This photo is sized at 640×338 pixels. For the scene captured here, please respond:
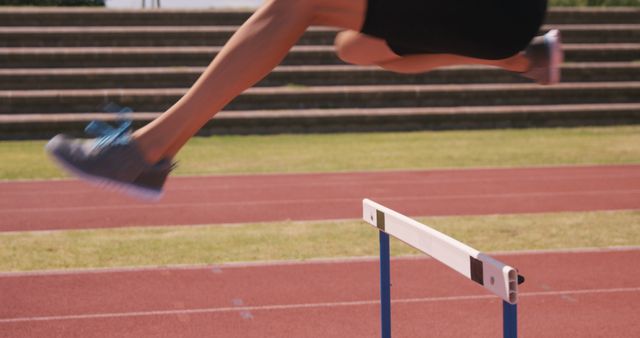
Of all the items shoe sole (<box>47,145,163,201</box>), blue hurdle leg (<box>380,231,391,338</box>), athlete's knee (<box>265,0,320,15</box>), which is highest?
athlete's knee (<box>265,0,320,15</box>)

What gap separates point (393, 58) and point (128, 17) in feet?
56.1

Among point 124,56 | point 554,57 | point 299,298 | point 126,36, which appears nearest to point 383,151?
point 124,56

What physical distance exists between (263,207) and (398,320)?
3790 mm

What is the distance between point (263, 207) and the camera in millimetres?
8023

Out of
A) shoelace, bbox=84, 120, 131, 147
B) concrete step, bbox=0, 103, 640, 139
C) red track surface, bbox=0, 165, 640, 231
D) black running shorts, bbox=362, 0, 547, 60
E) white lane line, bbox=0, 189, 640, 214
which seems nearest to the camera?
black running shorts, bbox=362, 0, 547, 60

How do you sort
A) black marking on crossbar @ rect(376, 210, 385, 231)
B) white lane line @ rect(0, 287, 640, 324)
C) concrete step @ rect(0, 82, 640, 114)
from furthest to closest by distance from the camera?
concrete step @ rect(0, 82, 640, 114) < white lane line @ rect(0, 287, 640, 324) < black marking on crossbar @ rect(376, 210, 385, 231)

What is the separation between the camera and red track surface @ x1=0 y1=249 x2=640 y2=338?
423 centimetres

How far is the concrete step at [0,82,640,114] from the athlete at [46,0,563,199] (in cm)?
1405

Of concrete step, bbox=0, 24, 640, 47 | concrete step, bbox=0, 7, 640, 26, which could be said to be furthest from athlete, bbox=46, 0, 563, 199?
concrete step, bbox=0, 7, 640, 26

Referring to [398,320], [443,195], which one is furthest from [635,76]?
[398,320]

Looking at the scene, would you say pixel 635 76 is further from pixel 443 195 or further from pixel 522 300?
pixel 522 300

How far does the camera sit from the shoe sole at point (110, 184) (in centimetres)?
184

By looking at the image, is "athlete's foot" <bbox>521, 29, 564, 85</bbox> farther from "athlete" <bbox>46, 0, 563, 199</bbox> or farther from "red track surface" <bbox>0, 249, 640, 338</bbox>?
"red track surface" <bbox>0, 249, 640, 338</bbox>

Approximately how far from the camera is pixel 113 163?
1.83 metres
